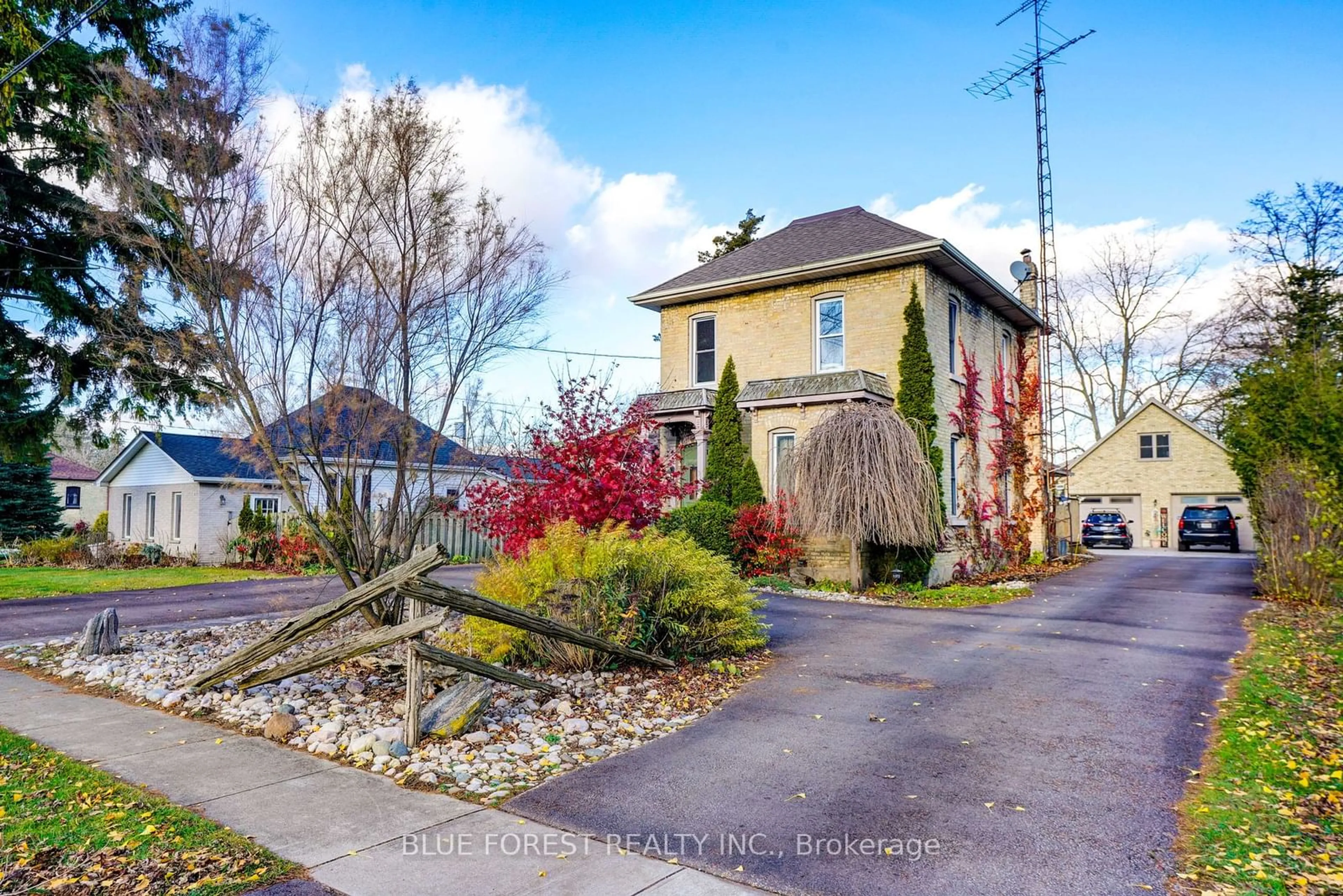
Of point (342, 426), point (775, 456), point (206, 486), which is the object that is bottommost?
point (206, 486)

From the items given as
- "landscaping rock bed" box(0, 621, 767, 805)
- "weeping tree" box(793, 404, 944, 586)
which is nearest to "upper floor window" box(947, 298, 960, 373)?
"weeping tree" box(793, 404, 944, 586)

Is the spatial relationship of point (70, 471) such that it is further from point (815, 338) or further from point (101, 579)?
point (815, 338)

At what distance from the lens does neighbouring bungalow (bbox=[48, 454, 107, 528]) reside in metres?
43.1

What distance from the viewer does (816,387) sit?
1720 cm

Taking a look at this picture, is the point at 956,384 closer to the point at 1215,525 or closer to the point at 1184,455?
the point at 1215,525

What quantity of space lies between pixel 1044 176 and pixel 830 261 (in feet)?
37.3

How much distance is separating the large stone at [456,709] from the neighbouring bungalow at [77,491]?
46.9 m

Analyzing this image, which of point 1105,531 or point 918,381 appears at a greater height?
point 918,381

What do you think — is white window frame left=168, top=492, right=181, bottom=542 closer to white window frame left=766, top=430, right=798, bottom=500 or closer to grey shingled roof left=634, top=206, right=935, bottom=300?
grey shingled roof left=634, top=206, right=935, bottom=300

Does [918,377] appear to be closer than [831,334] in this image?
Yes

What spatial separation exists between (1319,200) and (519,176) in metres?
31.0

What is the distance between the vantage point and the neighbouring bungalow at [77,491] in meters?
43.1

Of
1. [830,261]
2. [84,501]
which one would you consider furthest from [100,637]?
[84,501]

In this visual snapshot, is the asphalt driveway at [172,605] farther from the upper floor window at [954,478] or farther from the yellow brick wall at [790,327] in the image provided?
the upper floor window at [954,478]
